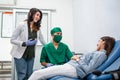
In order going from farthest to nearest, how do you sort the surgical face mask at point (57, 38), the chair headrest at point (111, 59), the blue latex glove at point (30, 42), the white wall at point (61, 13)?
1. the white wall at point (61, 13)
2. the surgical face mask at point (57, 38)
3. the blue latex glove at point (30, 42)
4. the chair headrest at point (111, 59)

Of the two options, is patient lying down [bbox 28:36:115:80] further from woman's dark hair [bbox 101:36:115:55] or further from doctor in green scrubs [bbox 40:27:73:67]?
doctor in green scrubs [bbox 40:27:73:67]

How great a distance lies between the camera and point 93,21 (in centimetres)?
365

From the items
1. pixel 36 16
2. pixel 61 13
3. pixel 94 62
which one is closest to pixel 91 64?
pixel 94 62

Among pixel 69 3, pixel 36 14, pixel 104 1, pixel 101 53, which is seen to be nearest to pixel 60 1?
pixel 69 3

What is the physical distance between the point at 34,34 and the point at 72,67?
0.87m

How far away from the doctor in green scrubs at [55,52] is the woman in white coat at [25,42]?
9.7 inches

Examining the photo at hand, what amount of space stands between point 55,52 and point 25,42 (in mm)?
531

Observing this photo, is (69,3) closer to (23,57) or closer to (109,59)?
(23,57)

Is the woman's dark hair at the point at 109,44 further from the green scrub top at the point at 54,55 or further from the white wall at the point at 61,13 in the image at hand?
the white wall at the point at 61,13

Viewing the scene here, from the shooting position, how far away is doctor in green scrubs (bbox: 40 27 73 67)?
3127mm

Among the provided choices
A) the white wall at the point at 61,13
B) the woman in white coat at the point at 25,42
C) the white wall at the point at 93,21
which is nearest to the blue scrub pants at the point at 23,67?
the woman in white coat at the point at 25,42

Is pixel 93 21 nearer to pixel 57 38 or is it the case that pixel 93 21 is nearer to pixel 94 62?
pixel 57 38

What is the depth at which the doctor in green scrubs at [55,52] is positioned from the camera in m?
3.13

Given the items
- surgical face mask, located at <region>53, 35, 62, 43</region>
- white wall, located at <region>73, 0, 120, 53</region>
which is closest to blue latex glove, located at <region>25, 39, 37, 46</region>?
surgical face mask, located at <region>53, 35, 62, 43</region>
